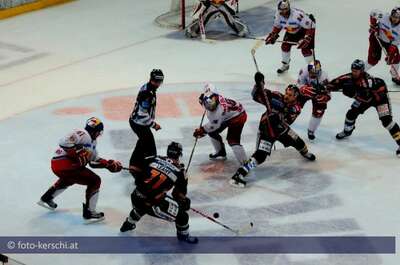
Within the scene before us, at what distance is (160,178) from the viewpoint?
6.80 metres

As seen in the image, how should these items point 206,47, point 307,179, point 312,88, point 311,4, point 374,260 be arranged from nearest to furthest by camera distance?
point 374,260
point 307,179
point 312,88
point 206,47
point 311,4

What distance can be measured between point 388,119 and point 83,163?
3424 mm

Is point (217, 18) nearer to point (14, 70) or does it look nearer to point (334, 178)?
point (14, 70)

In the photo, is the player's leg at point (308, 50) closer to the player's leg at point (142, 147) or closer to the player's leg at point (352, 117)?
the player's leg at point (352, 117)

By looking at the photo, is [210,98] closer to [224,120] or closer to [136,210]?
[224,120]

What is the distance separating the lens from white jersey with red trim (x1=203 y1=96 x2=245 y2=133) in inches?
319

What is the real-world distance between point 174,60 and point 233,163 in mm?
3936

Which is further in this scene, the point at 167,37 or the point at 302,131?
the point at 167,37

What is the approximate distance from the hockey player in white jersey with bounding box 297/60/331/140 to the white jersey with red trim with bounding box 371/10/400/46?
197cm

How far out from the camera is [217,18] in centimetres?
1365

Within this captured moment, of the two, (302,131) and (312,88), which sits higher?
(312,88)

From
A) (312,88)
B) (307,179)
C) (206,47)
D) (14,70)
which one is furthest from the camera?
(206,47)

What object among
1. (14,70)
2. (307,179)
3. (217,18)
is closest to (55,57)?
(14,70)

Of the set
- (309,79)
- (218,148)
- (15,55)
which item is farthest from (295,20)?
(15,55)
